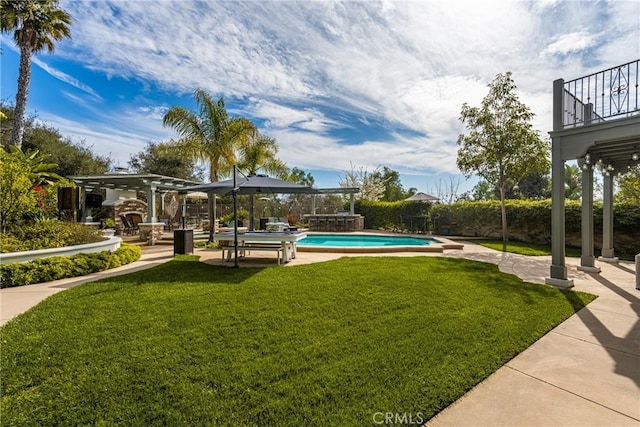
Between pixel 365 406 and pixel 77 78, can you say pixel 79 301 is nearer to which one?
pixel 365 406

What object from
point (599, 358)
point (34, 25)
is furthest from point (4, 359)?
point (34, 25)

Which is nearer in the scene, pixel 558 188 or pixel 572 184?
pixel 558 188

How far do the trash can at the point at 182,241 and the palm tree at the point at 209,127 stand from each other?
1.92 metres

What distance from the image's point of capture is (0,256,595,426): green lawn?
220 cm

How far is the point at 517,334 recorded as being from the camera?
133 inches

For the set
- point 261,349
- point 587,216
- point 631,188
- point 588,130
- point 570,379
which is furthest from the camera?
point 631,188

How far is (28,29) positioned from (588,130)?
60.9 ft

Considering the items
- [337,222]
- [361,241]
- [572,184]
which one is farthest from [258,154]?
[572,184]

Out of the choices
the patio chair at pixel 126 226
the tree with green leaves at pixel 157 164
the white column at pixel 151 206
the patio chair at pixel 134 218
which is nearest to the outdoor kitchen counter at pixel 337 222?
the white column at pixel 151 206

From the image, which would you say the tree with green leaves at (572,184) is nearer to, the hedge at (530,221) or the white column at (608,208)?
the hedge at (530,221)

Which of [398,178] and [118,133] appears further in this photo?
[398,178]

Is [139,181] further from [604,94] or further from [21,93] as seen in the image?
[604,94]

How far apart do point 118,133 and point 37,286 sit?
52.0ft

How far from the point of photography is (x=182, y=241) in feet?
29.7
